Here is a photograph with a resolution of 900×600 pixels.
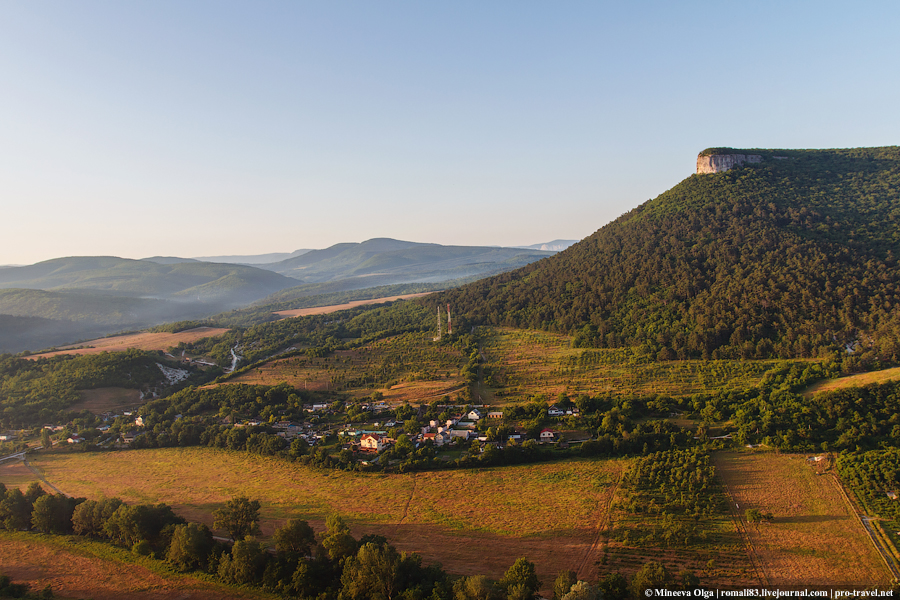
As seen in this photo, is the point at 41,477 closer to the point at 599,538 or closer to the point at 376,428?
the point at 376,428

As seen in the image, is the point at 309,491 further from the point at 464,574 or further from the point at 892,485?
the point at 892,485

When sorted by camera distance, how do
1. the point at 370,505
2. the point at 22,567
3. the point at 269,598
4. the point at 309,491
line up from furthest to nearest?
the point at 309,491, the point at 370,505, the point at 22,567, the point at 269,598

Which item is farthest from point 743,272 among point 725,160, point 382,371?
point 382,371

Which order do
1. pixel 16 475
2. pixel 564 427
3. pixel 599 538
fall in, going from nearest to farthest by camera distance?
pixel 599 538, pixel 16 475, pixel 564 427

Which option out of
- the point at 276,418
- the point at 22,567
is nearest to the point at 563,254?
the point at 276,418

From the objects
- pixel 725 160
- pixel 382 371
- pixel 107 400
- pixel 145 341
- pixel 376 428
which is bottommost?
pixel 376 428

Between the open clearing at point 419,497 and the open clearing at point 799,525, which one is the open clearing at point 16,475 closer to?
the open clearing at point 419,497

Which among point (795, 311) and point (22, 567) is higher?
point (795, 311)
